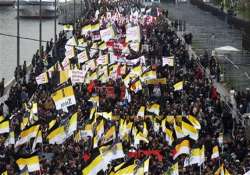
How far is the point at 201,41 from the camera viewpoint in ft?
202

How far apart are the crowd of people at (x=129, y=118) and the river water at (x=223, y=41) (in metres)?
2.32

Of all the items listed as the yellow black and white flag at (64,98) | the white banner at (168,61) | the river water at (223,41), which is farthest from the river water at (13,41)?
the yellow black and white flag at (64,98)

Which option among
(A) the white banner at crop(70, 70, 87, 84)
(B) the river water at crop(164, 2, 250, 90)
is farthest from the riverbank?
(A) the white banner at crop(70, 70, 87, 84)

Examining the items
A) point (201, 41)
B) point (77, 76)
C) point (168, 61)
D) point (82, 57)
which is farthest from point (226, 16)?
point (77, 76)

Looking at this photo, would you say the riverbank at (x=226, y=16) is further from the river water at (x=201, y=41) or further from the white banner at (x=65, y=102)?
the white banner at (x=65, y=102)

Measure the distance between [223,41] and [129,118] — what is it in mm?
39835

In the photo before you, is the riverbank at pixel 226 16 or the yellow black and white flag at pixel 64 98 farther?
the riverbank at pixel 226 16

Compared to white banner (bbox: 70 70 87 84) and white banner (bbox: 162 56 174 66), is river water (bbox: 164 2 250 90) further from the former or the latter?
white banner (bbox: 70 70 87 84)

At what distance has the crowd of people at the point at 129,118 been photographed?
19578mm

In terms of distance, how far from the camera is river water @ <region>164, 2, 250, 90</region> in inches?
1542

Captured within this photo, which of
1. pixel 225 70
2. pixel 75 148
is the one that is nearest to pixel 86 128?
pixel 75 148

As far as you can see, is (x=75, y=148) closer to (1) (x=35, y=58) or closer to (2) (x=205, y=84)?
(2) (x=205, y=84)

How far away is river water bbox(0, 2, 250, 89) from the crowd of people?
10.6 ft

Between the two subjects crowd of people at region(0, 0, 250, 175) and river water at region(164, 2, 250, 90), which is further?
river water at region(164, 2, 250, 90)
